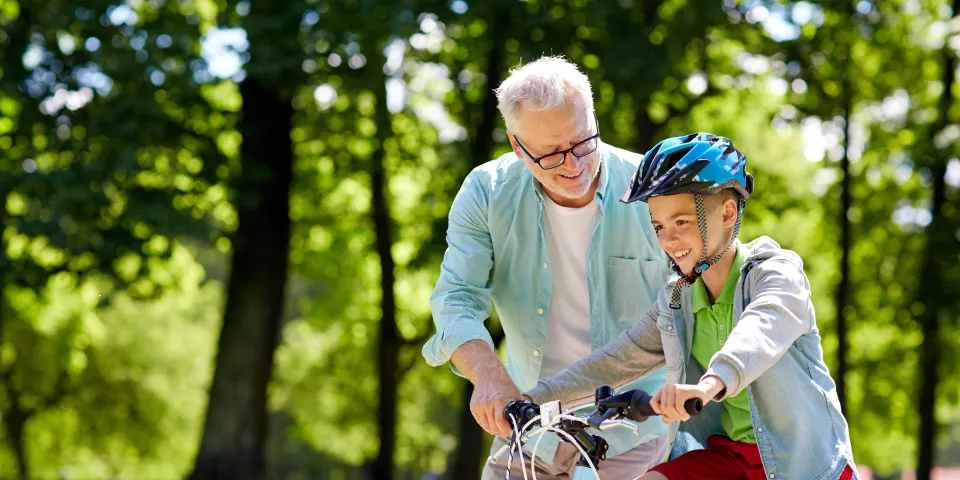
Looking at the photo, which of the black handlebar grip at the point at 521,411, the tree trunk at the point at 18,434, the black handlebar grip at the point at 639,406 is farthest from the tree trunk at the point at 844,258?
the tree trunk at the point at 18,434

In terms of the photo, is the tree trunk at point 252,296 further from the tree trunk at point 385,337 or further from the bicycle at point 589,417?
the bicycle at point 589,417

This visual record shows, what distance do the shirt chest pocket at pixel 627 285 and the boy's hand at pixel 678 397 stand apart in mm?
1247

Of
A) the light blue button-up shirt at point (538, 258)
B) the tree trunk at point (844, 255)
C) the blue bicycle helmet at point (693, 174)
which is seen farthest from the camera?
the tree trunk at point (844, 255)

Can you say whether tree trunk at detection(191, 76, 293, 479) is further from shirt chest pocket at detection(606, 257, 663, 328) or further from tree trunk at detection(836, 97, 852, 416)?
shirt chest pocket at detection(606, 257, 663, 328)

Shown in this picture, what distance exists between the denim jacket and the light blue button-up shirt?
0.67m

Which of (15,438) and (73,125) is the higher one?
(73,125)

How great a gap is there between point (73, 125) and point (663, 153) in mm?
11722

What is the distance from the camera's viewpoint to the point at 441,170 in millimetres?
17297

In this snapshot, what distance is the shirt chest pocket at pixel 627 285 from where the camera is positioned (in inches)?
171

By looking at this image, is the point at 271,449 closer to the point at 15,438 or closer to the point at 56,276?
the point at 15,438

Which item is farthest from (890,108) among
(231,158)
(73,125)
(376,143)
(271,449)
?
(271,449)

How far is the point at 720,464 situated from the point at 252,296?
39.0 feet

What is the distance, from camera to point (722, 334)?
3.62 m

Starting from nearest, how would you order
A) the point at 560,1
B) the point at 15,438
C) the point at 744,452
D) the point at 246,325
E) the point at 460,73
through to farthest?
the point at 744,452
the point at 560,1
the point at 246,325
the point at 460,73
the point at 15,438
